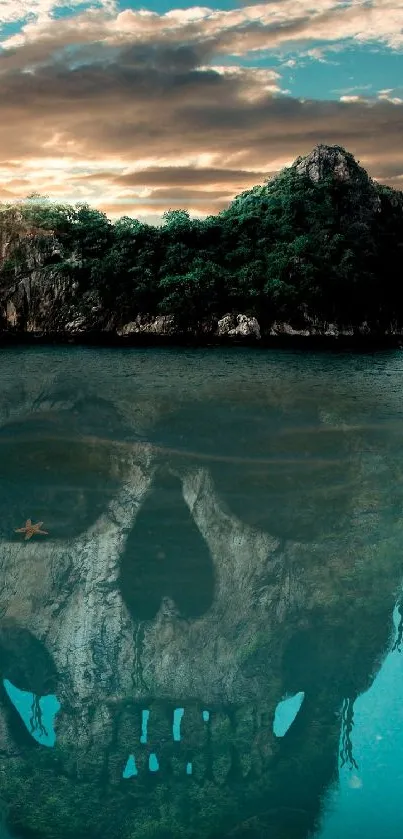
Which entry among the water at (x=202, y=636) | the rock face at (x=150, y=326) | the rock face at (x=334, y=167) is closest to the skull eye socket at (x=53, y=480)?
the water at (x=202, y=636)

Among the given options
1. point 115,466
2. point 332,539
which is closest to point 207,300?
point 115,466

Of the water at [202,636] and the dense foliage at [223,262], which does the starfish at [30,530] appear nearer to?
the water at [202,636]

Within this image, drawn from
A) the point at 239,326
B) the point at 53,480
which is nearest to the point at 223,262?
the point at 239,326

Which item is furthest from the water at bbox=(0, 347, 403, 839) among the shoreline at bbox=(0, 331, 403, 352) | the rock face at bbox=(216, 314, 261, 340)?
the rock face at bbox=(216, 314, 261, 340)

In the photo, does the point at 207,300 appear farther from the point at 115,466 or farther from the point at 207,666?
the point at 207,666

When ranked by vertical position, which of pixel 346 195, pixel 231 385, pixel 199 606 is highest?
pixel 346 195

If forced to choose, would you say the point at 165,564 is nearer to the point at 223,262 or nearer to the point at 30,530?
the point at 30,530
